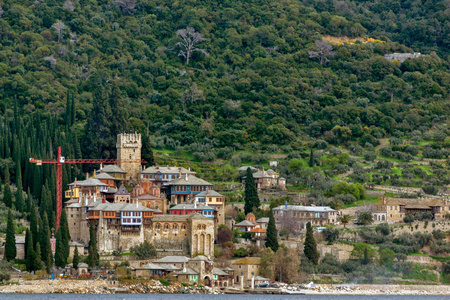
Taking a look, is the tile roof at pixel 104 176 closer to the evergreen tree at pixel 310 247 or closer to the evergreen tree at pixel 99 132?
the evergreen tree at pixel 99 132

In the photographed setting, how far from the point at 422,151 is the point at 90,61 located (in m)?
50.4

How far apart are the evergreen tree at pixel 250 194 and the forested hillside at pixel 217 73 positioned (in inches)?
665

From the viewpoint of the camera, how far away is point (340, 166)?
110 meters

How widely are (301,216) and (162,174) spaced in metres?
15.5

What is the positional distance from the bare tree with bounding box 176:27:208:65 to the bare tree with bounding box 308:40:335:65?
17.4 meters

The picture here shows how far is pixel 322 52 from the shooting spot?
486 ft

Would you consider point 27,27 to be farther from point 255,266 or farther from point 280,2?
point 255,266

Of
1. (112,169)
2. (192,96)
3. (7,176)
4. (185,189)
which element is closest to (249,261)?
(185,189)

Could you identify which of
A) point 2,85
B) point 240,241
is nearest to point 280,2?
point 2,85

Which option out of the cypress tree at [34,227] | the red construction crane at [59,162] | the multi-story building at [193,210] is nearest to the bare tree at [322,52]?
the red construction crane at [59,162]

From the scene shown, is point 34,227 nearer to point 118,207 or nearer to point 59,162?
point 118,207

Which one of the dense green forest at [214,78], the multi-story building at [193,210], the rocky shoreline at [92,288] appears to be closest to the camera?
the rocky shoreline at [92,288]

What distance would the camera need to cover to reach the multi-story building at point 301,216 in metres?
94.6

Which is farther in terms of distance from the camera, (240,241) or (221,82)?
(221,82)
